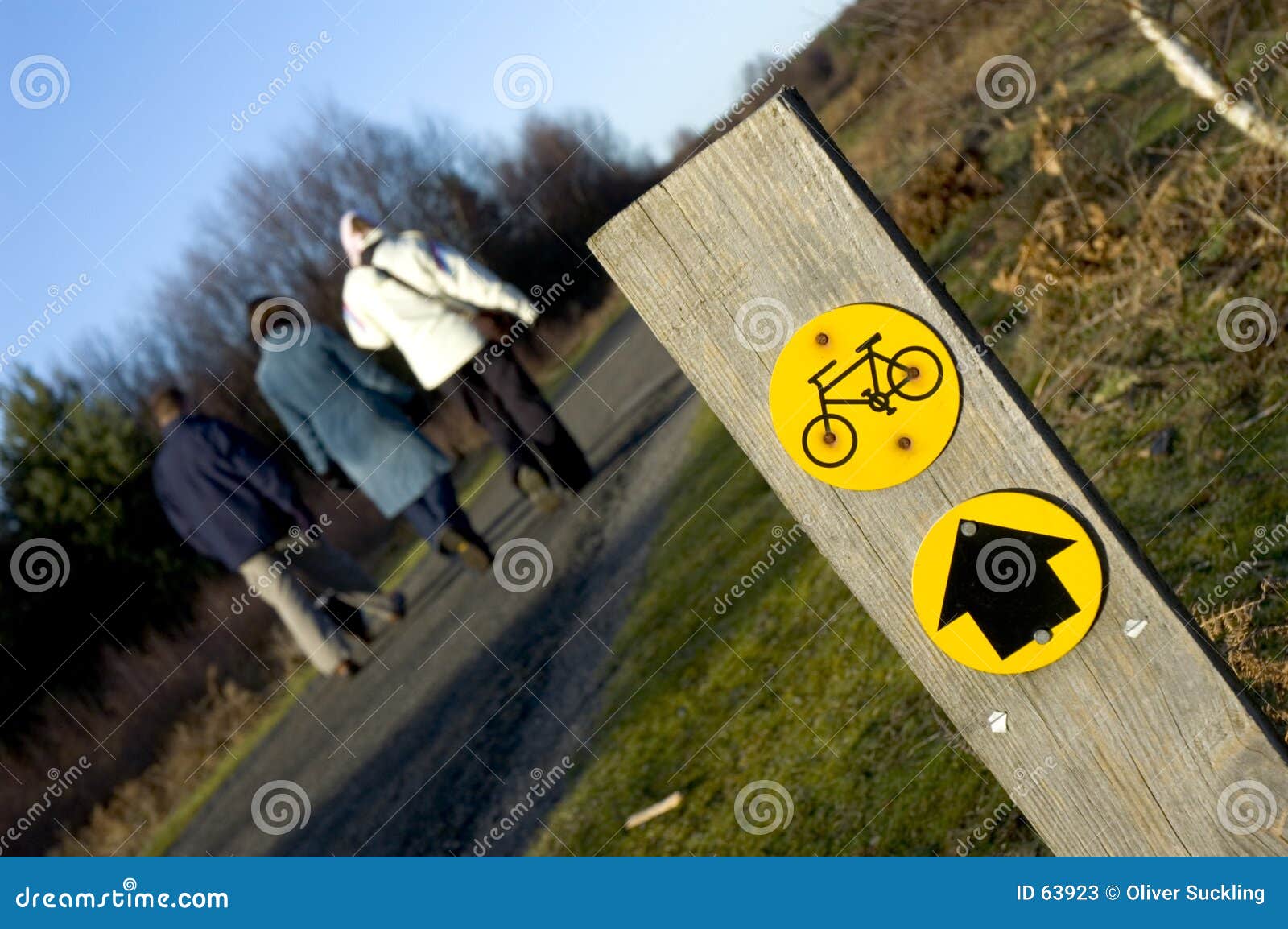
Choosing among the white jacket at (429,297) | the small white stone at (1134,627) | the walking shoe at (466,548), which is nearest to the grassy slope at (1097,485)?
the small white stone at (1134,627)

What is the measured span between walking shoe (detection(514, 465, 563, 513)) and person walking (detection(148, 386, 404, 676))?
4.96 feet

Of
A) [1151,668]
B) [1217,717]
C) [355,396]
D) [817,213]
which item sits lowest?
[1217,717]

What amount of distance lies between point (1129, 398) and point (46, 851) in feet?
41.9

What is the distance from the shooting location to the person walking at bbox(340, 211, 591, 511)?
25.8 feet

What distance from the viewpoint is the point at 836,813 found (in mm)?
4215

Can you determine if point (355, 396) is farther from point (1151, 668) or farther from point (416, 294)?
point (1151, 668)

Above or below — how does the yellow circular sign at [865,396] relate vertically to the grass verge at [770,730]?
above

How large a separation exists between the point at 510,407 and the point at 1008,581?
589 centimetres

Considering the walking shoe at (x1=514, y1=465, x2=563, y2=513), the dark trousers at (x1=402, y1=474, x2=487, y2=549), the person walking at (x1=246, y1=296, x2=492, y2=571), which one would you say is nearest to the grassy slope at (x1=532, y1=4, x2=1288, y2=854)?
the walking shoe at (x1=514, y1=465, x2=563, y2=513)

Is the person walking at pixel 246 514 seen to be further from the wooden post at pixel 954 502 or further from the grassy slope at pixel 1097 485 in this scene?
the wooden post at pixel 954 502

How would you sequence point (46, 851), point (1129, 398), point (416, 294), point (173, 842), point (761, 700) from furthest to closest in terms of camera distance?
1. point (46, 851)
2. point (173, 842)
3. point (416, 294)
4. point (1129, 398)
5. point (761, 700)

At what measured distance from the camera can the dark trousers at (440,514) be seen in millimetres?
8695

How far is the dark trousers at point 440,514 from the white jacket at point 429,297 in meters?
0.88

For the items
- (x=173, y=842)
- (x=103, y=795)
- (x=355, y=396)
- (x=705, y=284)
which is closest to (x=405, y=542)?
(x=103, y=795)
